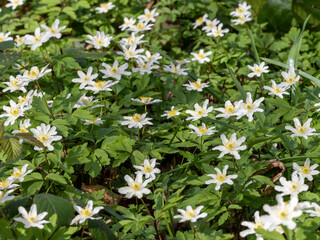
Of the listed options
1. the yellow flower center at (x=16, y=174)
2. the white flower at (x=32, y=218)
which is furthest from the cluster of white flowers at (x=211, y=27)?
the white flower at (x=32, y=218)

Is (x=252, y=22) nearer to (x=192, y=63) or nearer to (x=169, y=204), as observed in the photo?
(x=192, y=63)

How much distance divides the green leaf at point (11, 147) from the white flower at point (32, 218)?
0.31m

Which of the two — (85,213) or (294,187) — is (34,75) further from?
(294,187)

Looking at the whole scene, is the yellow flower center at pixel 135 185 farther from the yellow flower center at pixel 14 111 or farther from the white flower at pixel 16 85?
the white flower at pixel 16 85

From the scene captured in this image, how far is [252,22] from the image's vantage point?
482 cm

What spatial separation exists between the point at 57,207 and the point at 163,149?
87cm

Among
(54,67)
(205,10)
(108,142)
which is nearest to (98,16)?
(205,10)

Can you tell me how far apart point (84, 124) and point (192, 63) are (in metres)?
1.58

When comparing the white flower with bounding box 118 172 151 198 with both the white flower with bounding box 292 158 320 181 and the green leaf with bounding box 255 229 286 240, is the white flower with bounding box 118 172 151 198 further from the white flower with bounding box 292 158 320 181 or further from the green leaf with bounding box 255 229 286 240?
the white flower with bounding box 292 158 320 181

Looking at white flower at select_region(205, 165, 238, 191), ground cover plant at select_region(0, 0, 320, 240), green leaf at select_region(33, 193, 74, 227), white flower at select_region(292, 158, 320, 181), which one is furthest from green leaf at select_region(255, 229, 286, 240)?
green leaf at select_region(33, 193, 74, 227)

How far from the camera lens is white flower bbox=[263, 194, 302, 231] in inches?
70.1

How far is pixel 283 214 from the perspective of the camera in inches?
70.6

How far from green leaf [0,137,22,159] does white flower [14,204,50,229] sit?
31 centimetres

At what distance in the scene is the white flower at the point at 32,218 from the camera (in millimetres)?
1983
